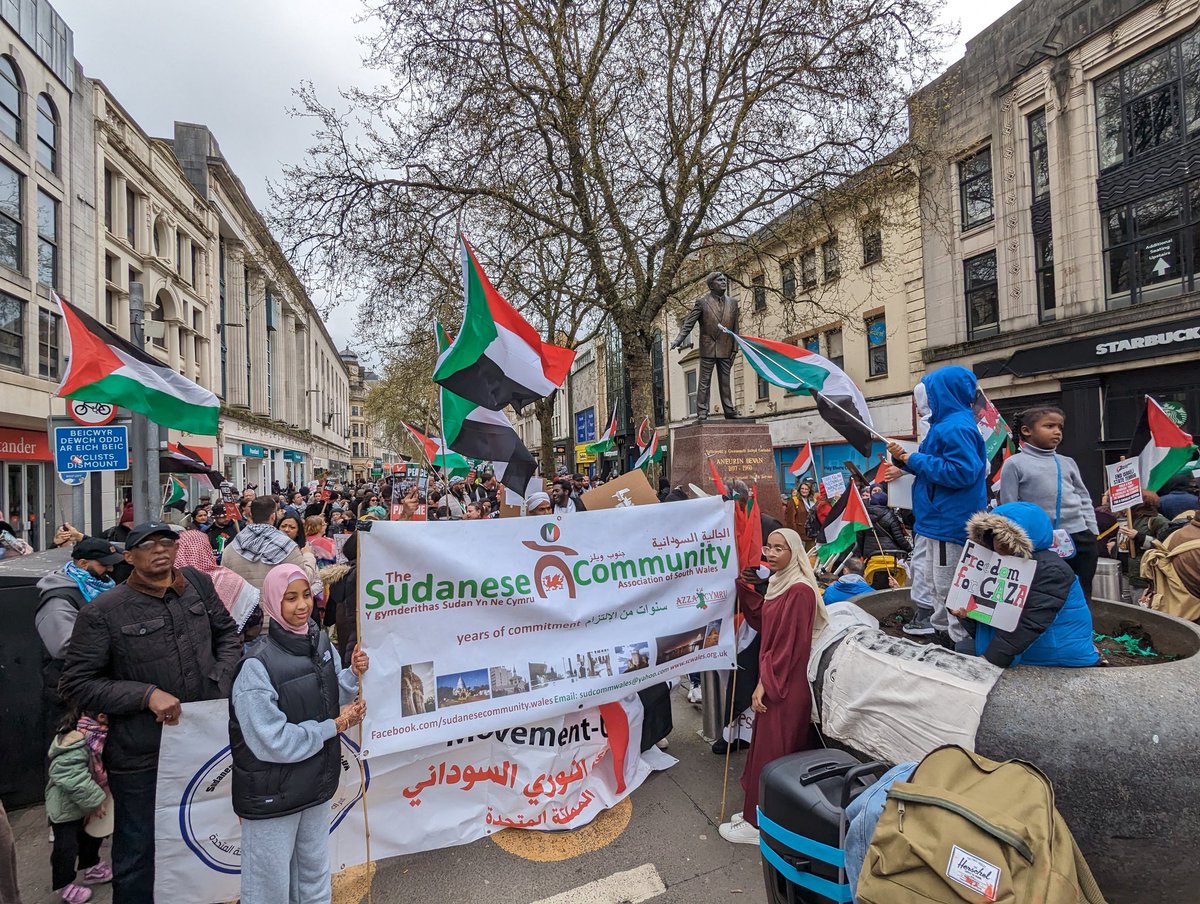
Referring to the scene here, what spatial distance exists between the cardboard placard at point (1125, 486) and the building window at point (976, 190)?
42.4 ft

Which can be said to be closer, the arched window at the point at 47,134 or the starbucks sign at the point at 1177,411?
the starbucks sign at the point at 1177,411

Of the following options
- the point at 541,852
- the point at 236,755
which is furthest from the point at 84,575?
the point at 541,852

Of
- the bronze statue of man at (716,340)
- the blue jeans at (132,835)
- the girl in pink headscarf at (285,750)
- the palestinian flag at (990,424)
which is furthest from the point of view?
the bronze statue of man at (716,340)

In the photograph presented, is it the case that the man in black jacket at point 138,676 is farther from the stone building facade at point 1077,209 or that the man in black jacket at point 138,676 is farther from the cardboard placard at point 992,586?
the stone building facade at point 1077,209

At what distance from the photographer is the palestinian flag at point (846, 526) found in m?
6.57

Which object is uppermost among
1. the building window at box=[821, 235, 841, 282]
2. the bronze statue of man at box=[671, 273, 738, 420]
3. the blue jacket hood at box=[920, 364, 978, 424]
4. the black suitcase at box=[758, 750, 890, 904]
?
the building window at box=[821, 235, 841, 282]

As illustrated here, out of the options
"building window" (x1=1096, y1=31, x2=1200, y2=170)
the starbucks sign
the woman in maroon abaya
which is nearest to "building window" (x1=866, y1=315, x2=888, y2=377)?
"building window" (x1=1096, y1=31, x2=1200, y2=170)

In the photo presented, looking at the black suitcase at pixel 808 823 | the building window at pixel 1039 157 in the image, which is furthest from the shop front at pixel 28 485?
the building window at pixel 1039 157

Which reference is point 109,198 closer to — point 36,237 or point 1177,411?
point 36,237

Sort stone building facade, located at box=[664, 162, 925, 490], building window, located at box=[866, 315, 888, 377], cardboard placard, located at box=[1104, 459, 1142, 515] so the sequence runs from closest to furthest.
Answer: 1. cardboard placard, located at box=[1104, 459, 1142, 515]
2. stone building facade, located at box=[664, 162, 925, 490]
3. building window, located at box=[866, 315, 888, 377]

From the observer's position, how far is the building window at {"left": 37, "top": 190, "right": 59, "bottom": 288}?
699 inches

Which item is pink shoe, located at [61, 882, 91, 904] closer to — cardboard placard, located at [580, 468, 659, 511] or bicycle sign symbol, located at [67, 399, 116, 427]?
cardboard placard, located at [580, 468, 659, 511]

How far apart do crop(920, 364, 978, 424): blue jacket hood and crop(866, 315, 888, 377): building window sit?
59.8 ft

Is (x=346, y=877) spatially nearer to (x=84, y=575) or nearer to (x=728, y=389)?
(x=84, y=575)
